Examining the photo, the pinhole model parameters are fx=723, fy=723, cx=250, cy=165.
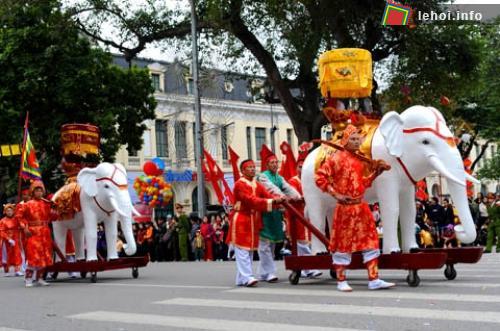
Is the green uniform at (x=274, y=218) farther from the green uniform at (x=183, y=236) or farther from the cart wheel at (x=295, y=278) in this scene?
the green uniform at (x=183, y=236)

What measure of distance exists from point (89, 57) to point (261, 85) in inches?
258

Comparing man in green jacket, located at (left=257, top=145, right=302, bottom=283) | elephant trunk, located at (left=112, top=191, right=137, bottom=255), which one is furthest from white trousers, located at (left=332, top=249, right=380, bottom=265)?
elephant trunk, located at (left=112, top=191, right=137, bottom=255)

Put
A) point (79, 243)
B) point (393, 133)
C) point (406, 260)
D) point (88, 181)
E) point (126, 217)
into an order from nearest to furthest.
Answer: point (406, 260) < point (393, 133) < point (126, 217) < point (88, 181) < point (79, 243)

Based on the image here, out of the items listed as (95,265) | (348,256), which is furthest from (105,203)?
(348,256)

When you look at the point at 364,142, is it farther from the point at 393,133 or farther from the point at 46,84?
the point at 46,84

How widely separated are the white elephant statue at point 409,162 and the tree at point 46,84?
55.1 feet

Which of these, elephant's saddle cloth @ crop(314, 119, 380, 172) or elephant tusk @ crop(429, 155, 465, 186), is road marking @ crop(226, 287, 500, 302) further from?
elephant's saddle cloth @ crop(314, 119, 380, 172)

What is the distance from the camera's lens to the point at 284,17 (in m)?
19.0

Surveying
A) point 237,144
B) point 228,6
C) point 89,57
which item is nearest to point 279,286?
point 228,6

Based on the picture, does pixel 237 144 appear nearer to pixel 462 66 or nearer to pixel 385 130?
pixel 462 66

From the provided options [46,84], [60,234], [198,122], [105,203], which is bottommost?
[60,234]

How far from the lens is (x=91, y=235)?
512 inches

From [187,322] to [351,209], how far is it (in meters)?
2.64

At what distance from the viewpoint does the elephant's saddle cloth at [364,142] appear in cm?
968
